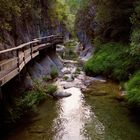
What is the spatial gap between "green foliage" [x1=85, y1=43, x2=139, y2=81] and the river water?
2.11 metres

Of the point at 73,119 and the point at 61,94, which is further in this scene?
the point at 61,94

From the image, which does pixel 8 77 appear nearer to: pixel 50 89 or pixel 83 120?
pixel 83 120

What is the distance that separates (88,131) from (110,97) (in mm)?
4872

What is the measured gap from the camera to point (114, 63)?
2136cm

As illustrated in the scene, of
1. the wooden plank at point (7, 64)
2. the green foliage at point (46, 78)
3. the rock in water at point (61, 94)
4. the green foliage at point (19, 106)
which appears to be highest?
the wooden plank at point (7, 64)

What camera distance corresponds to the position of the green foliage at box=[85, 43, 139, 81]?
62.4ft

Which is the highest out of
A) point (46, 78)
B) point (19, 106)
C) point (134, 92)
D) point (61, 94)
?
point (134, 92)

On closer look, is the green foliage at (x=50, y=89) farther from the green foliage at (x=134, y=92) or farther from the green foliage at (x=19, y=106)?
the green foliage at (x=134, y=92)

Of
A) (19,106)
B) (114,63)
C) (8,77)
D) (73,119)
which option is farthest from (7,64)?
(114,63)

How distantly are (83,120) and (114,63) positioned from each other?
8920mm

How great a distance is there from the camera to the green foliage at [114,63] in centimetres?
1903

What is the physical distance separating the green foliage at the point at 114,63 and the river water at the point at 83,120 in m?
2.11

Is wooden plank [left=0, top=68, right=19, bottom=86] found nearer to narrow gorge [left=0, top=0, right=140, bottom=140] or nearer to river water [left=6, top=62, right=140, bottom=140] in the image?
narrow gorge [left=0, top=0, right=140, bottom=140]

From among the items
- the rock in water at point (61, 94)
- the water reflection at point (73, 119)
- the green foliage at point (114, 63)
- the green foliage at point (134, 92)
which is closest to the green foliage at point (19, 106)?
the water reflection at point (73, 119)
